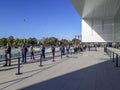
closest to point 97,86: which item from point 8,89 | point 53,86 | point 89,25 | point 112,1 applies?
point 53,86

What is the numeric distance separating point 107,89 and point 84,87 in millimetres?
902

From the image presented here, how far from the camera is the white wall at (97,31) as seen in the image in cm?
4944

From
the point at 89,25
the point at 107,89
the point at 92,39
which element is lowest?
the point at 107,89

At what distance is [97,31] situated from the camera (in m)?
49.9

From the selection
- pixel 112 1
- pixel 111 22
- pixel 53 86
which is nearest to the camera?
pixel 53 86

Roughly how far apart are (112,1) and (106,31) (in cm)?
2221

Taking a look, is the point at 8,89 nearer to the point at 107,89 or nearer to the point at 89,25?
the point at 107,89

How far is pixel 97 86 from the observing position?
26.2 feet

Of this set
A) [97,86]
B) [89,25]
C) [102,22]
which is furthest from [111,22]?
[97,86]

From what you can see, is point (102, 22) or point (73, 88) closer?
point (73, 88)

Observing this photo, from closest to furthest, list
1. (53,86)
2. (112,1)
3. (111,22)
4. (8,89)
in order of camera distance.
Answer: (8,89) → (53,86) → (112,1) → (111,22)

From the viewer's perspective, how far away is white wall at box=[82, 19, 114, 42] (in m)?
49.4

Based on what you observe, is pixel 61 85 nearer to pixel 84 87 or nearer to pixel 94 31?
pixel 84 87

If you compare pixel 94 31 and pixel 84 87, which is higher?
pixel 94 31
